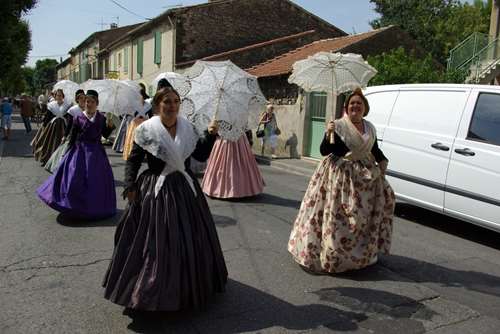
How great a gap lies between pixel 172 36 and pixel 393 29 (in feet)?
36.6

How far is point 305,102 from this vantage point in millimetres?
14836

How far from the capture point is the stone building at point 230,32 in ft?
72.9

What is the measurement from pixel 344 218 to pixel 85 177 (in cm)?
355

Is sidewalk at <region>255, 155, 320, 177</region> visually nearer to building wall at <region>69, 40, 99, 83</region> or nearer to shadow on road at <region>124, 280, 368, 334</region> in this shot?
shadow on road at <region>124, 280, 368, 334</region>

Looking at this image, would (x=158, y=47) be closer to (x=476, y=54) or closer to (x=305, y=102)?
(x=305, y=102)

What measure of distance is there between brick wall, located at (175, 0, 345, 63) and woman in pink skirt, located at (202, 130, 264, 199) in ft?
52.2

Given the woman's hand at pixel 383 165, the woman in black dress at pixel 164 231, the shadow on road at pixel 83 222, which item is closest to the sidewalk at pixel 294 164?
the shadow on road at pixel 83 222

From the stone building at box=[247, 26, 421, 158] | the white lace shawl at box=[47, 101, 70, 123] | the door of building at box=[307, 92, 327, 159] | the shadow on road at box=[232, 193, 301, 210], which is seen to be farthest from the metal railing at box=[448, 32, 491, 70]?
the white lace shawl at box=[47, 101, 70, 123]

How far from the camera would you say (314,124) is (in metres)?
14.7

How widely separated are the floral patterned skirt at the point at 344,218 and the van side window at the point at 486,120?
2.05 meters

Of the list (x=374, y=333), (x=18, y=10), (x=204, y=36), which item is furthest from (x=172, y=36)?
Answer: (x=374, y=333)

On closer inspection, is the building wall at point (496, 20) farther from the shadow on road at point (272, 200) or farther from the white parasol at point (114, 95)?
the white parasol at point (114, 95)

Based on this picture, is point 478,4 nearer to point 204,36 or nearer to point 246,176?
point 204,36

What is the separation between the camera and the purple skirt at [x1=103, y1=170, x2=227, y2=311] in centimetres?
334
